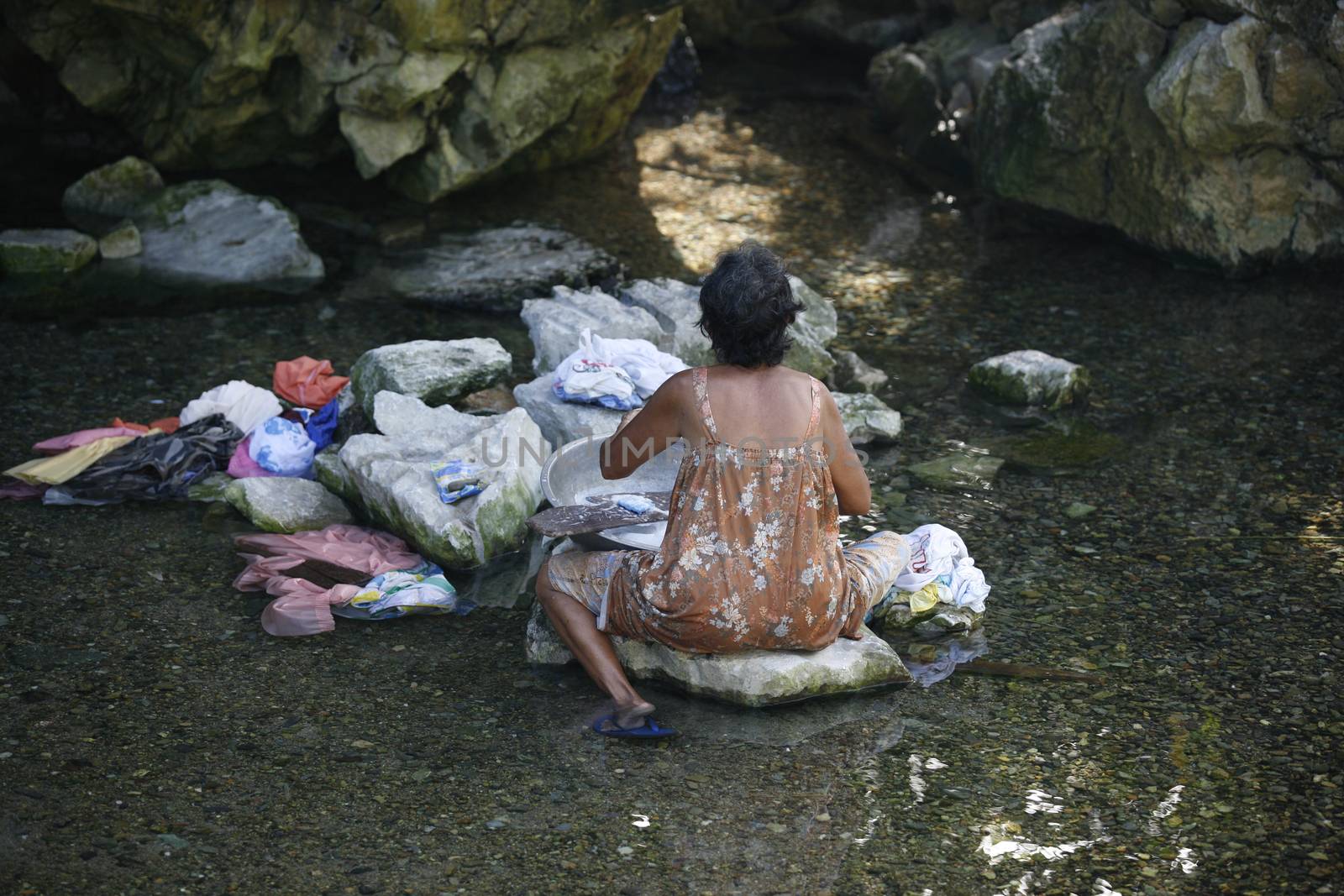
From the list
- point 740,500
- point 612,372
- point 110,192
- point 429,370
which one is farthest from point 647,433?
point 110,192

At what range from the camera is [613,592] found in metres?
4.66

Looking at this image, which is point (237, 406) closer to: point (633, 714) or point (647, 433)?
point (647, 433)

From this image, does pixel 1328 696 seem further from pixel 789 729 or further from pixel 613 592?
pixel 613 592

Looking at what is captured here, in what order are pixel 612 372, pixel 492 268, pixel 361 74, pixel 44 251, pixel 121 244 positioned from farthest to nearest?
pixel 361 74, pixel 121 244, pixel 492 268, pixel 44 251, pixel 612 372

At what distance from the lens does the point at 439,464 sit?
5961mm

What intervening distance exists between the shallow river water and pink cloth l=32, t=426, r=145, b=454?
0.85ft

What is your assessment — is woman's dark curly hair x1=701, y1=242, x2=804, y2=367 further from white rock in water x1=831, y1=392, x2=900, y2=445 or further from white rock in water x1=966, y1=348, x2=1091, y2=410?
white rock in water x1=966, y1=348, x2=1091, y2=410

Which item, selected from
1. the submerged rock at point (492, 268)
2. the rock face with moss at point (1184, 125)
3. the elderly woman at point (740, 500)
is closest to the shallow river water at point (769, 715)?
the elderly woman at point (740, 500)

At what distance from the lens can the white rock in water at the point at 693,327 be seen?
751cm

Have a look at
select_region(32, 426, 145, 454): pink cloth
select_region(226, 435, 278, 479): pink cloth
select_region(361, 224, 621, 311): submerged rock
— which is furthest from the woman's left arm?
select_region(361, 224, 621, 311): submerged rock

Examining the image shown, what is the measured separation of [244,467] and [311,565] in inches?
46.0

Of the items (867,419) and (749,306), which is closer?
(749,306)

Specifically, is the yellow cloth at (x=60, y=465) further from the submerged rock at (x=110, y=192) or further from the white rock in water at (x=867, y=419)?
the submerged rock at (x=110, y=192)

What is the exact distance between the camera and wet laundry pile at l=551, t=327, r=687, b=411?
248 inches
